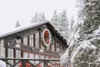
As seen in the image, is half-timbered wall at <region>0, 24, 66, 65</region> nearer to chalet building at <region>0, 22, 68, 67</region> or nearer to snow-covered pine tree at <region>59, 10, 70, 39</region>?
chalet building at <region>0, 22, 68, 67</region>

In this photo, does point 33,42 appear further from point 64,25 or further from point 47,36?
point 64,25

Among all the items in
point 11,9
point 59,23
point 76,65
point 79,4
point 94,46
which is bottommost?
point 76,65

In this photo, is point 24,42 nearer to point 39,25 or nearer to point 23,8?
point 39,25

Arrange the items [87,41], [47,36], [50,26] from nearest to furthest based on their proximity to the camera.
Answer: [87,41] < [47,36] < [50,26]

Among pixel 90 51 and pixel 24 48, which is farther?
pixel 24 48

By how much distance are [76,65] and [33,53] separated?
49.1ft

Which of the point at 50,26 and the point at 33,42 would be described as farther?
the point at 50,26

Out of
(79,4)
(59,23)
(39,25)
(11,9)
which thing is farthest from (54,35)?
(11,9)

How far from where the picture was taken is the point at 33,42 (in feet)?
70.5

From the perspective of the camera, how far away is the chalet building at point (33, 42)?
1793 cm

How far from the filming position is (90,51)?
595 cm

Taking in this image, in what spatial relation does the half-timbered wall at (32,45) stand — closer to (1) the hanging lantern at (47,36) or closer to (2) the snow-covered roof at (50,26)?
(2) the snow-covered roof at (50,26)

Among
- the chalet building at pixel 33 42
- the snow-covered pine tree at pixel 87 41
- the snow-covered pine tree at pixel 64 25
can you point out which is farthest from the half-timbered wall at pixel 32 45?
the snow-covered pine tree at pixel 64 25

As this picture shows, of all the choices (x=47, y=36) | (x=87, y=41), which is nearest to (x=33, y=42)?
(x=47, y=36)
